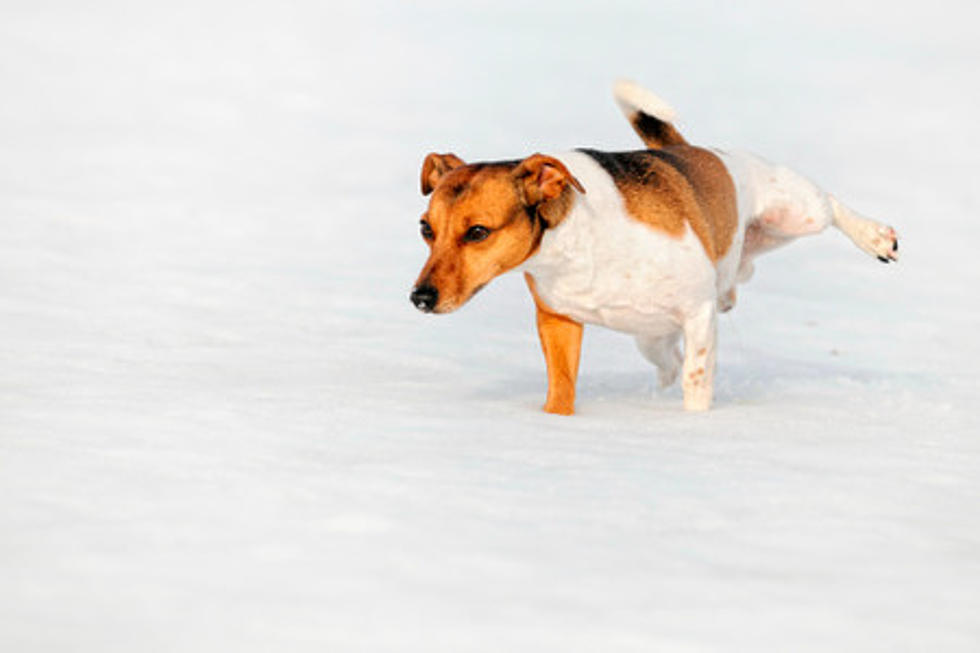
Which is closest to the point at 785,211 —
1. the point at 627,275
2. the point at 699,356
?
the point at 699,356

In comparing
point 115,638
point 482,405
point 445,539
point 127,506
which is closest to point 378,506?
point 445,539

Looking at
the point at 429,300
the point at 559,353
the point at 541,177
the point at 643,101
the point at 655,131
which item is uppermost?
the point at 643,101

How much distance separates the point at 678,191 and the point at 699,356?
58 centimetres

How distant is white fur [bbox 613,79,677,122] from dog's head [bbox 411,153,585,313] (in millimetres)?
1414

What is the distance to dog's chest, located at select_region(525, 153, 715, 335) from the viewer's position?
5301 millimetres

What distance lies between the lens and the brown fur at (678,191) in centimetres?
547

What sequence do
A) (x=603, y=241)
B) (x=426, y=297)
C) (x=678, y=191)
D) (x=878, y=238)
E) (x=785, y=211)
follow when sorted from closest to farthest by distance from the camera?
(x=426, y=297) < (x=603, y=241) < (x=678, y=191) < (x=785, y=211) < (x=878, y=238)

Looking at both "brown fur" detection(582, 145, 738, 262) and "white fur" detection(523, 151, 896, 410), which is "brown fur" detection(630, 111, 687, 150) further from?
"white fur" detection(523, 151, 896, 410)

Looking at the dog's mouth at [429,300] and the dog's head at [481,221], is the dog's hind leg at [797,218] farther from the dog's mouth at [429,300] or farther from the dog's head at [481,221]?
the dog's mouth at [429,300]

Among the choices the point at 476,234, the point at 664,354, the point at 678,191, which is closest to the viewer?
the point at 476,234

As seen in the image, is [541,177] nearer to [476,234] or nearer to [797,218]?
[476,234]

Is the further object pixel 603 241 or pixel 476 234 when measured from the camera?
pixel 603 241

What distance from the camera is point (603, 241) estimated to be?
5.34m

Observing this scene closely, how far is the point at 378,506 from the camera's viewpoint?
3869 mm
